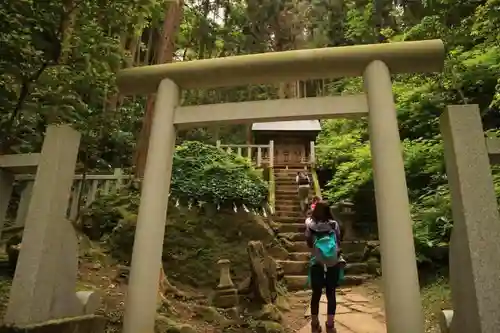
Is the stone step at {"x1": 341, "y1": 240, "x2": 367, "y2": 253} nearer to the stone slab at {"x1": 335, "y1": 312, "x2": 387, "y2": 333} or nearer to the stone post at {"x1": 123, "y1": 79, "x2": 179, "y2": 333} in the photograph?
the stone slab at {"x1": 335, "y1": 312, "x2": 387, "y2": 333}

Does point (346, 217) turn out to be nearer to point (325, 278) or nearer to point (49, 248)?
point (325, 278)

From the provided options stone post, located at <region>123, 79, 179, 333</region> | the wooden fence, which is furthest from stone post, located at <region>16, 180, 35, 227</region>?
stone post, located at <region>123, 79, 179, 333</region>

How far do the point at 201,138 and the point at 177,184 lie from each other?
35.0 ft

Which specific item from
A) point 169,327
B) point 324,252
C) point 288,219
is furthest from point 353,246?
point 169,327

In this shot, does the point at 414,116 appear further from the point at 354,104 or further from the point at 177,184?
the point at 354,104

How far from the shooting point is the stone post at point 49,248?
3.00 meters

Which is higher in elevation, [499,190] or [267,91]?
[267,91]

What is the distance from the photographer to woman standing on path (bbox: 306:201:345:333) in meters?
4.31

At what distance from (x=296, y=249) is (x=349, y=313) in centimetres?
357

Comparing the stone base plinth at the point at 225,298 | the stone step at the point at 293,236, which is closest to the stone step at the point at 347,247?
the stone step at the point at 293,236

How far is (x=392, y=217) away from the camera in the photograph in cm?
320

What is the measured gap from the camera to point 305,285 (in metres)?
8.03

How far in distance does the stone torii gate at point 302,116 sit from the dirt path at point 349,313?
2383mm

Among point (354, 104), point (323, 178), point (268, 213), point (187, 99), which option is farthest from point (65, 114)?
point (187, 99)
